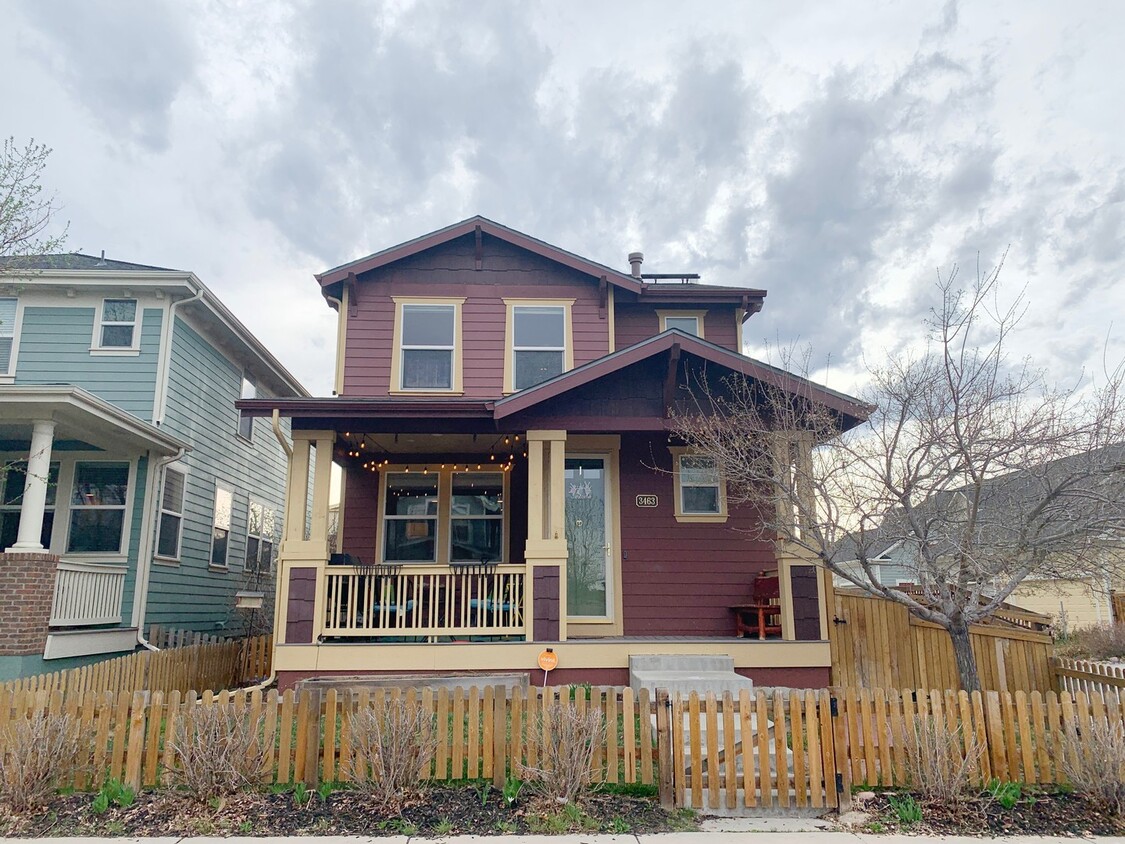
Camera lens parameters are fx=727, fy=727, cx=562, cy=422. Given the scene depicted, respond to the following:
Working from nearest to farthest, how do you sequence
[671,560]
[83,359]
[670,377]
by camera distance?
[670,377] → [671,560] → [83,359]

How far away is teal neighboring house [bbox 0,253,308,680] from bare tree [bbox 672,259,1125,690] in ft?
23.6

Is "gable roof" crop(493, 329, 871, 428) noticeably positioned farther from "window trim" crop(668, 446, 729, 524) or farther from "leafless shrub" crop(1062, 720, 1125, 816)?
"leafless shrub" crop(1062, 720, 1125, 816)

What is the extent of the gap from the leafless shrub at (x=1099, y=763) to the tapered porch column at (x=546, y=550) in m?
5.02

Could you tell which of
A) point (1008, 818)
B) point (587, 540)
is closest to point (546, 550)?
point (587, 540)

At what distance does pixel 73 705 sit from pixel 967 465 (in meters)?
7.42

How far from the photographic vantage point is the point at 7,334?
40.2 feet

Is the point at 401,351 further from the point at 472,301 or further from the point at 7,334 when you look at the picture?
the point at 7,334

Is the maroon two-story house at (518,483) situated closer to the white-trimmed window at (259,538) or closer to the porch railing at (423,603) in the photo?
the porch railing at (423,603)

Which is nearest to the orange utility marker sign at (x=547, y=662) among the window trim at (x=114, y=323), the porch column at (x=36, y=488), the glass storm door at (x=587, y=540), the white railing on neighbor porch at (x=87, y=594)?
the glass storm door at (x=587, y=540)

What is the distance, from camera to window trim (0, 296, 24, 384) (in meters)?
12.1

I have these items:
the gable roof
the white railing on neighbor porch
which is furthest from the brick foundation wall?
the gable roof

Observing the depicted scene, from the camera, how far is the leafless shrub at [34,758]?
4957 mm

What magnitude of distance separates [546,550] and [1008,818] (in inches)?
200

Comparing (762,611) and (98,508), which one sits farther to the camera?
(98,508)
